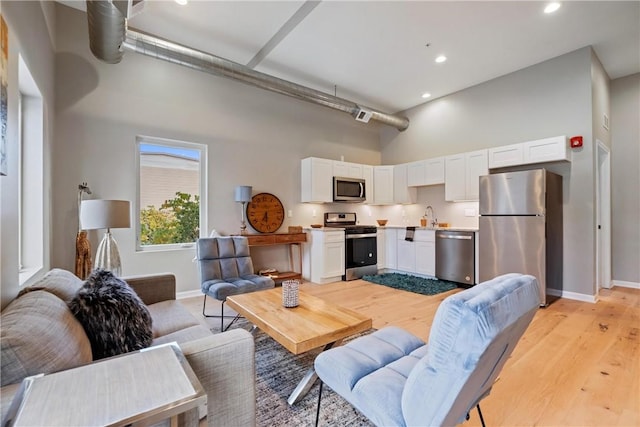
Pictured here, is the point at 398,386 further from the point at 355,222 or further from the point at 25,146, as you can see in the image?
the point at 355,222

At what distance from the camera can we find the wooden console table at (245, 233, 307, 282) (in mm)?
4338

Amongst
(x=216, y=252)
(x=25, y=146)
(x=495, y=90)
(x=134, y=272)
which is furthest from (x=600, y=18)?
(x=134, y=272)

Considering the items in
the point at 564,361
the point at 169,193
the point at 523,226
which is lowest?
the point at 564,361

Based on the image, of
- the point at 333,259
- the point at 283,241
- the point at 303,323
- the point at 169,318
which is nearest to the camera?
the point at 303,323

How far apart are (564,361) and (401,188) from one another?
155 inches

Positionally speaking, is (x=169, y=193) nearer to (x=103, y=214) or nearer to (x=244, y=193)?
(x=244, y=193)

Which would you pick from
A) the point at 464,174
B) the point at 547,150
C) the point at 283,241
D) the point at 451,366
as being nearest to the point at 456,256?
the point at 464,174

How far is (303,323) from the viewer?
5.99ft

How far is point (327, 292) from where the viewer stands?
4270 mm

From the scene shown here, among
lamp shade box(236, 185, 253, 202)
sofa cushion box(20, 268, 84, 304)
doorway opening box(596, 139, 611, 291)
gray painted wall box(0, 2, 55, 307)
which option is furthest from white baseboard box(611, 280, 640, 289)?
gray painted wall box(0, 2, 55, 307)

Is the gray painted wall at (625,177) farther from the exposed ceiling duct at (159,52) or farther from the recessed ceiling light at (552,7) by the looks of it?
the exposed ceiling duct at (159,52)

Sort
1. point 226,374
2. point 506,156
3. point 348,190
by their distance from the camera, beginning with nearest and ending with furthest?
point 226,374 < point 506,156 < point 348,190

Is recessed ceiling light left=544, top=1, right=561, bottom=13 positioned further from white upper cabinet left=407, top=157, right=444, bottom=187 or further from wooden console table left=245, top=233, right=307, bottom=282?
wooden console table left=245, top=233, right=307, bottom=282

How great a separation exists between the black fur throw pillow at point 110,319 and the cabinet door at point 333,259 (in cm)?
346
